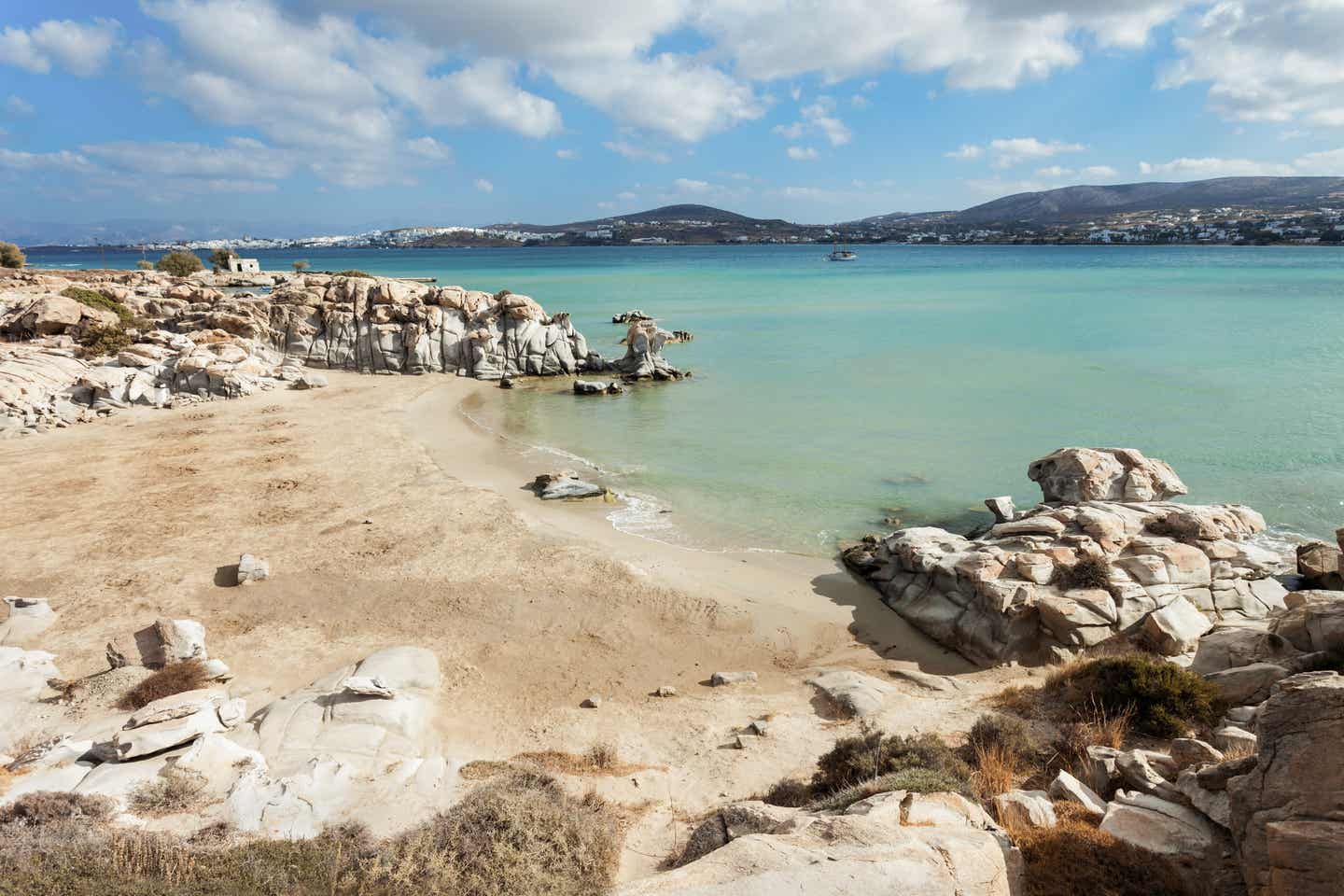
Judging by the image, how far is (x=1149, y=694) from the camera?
963cm

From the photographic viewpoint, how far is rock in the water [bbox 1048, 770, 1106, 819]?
7332 millimetres

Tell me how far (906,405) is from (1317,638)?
73.1 feet

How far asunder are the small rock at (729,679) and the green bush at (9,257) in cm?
10163

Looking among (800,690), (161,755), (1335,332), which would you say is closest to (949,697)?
(800,690)

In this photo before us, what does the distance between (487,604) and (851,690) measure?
784cm

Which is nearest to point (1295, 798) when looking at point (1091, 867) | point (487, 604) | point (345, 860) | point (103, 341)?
point (1091, 867)

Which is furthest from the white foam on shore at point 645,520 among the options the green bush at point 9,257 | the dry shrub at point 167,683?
the green bush at point 9,257

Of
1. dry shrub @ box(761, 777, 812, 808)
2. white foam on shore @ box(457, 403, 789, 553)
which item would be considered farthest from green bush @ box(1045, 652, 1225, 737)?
white foam on shore @ box(457, 403, 789, 553)

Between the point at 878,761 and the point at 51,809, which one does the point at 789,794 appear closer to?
the point at 878,761

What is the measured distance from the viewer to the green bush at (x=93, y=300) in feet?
144

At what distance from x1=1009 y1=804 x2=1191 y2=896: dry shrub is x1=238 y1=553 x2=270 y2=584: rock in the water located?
50.6 ft

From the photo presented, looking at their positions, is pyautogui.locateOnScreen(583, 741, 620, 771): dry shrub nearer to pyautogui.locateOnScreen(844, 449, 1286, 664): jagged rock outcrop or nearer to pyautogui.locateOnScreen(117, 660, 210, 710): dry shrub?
pyautogui.locateOnScreen(117, 660, 210, 710): dry shrub

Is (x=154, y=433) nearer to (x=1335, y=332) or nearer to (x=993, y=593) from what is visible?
(x=993, y=593)

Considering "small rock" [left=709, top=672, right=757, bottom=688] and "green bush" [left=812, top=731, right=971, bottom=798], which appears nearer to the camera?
"green bush" [left=812, top=731, right=971, bottom=798]
